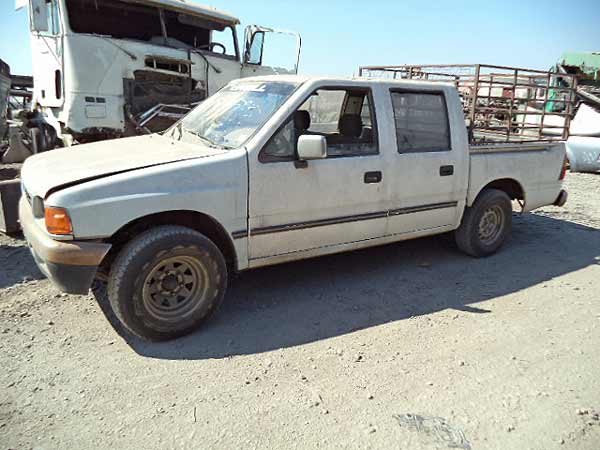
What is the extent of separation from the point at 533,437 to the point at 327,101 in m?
3.07

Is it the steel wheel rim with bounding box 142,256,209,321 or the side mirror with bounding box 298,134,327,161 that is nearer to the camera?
the steel wheel rim with bounding box 142,256,209,321

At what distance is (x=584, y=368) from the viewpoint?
323 cm

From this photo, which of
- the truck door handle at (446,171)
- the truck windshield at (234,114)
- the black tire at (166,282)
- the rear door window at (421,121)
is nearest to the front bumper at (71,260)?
the black tire at (166,282)

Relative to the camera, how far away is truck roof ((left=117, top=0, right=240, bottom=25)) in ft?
26.2

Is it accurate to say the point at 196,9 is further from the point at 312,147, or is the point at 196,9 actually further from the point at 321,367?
the point at 321,367

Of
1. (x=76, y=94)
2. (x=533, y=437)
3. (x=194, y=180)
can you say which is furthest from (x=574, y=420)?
(x=76, y=94)

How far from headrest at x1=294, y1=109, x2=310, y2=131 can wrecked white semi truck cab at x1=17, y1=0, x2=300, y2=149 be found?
3358 mm

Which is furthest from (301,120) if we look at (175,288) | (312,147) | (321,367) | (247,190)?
(321,367)

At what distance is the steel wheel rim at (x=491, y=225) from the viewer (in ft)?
17.2

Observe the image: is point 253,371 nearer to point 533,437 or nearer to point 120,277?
point 120,277

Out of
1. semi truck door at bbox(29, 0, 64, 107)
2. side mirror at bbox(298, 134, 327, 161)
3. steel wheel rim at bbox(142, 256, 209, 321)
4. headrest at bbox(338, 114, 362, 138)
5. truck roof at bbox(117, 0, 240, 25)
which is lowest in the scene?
steel wheel rim at bbox(142, 256, 209, 321)

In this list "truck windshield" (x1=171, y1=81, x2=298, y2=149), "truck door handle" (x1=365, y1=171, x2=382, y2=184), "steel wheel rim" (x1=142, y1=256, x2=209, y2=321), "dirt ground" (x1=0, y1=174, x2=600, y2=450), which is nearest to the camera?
"dirt ground" (x1=0, y1=174, x2=600, y2=450)

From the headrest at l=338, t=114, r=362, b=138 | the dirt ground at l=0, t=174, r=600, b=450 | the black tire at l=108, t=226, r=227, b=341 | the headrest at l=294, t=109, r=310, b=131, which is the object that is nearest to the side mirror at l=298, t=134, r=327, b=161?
the headrest at l=294, t=109, r=310, b=131

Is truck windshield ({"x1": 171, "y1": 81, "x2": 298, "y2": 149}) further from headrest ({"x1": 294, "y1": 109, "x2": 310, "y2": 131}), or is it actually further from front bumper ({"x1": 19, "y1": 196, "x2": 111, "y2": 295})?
front bumper ({"x1": 19, "y1": 196, "x2": 111, "y2": 295})
